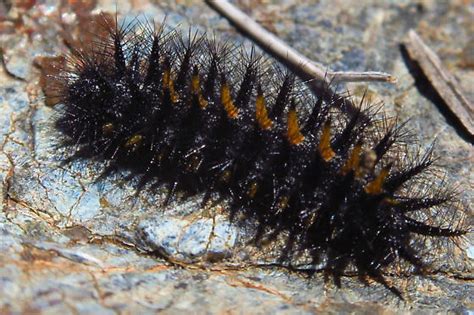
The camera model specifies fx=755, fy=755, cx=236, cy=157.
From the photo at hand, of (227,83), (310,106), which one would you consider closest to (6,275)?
(227,83)

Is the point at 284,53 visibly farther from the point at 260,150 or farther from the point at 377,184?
the point at 377,184

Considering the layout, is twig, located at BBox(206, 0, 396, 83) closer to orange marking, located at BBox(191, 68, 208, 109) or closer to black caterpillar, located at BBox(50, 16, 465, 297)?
black caterpillar, located at BBox(50, 16, 465, 297)

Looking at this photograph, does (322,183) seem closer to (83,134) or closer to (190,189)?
(190,189)

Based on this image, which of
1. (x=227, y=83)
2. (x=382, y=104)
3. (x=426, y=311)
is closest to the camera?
(x=426, y=311)

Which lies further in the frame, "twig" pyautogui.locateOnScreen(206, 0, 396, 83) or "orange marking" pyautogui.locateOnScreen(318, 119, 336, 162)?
"twig" pyautogui.locateOnScreen(206, 0, 396, 83)

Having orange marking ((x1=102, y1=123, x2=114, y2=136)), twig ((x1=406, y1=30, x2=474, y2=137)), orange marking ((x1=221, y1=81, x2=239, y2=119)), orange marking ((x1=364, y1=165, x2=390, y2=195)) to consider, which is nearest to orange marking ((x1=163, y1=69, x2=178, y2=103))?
orange marking ((x1=221, y1=81, x2=239, y2=119))

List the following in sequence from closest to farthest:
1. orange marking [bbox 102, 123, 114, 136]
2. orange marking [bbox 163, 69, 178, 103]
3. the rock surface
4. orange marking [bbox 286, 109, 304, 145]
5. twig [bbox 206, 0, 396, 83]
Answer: the rock surface, orange marking [bbox 286, 109, 304, 145], orange marking [bbox 163, 69, 178, 103], orange marking [bbox 102, 123, 114, 136], twig [bbox 206, 0, 396, 83]
